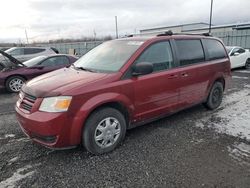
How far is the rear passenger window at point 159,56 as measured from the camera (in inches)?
164

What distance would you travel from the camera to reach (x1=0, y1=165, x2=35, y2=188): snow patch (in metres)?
3.00

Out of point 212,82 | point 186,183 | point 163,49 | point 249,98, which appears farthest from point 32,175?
point 249,98

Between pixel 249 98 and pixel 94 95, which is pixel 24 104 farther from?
pixel 249 98

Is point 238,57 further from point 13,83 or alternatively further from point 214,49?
point 13,83

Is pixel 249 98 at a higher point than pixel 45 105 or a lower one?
lower

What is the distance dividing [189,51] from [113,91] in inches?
82.2

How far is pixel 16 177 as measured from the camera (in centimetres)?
315

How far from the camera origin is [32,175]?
3.18 metres

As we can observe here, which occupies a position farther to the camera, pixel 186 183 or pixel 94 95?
pixel 94 95

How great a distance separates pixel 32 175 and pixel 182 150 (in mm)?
2158

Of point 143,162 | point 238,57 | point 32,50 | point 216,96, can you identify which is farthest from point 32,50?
point 143,162

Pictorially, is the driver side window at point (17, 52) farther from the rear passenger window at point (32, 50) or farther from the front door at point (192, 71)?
the front door at point (192, 71)

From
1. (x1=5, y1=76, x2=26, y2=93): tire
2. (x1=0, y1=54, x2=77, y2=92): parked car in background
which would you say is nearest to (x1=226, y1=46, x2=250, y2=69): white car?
(x1=0, y1=54, x2=77, y2=92): parked car in background

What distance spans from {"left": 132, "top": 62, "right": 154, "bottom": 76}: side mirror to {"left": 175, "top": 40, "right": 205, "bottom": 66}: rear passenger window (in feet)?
3.54
